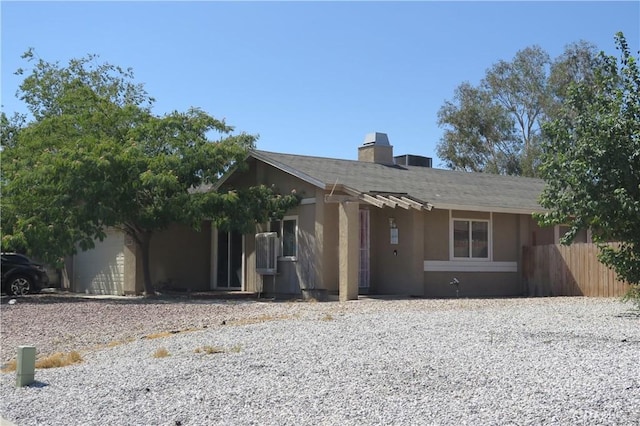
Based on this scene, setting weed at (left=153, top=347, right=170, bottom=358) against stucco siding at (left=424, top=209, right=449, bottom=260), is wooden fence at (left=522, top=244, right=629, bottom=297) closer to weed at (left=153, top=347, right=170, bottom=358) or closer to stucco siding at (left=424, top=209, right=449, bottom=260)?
stucco siding at (left=424, top=209, right=449, bottom=260)

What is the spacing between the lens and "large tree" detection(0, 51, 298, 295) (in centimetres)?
1989

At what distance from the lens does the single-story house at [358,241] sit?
20.3 m

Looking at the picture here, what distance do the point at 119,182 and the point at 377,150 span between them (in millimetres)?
9178

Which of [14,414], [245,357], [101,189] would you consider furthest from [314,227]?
[14,414]

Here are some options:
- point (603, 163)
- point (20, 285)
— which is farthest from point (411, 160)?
point (603, 163)

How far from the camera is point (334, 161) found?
24.0m

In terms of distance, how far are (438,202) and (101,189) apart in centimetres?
841

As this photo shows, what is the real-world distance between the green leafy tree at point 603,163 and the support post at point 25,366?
A: 9175 mm

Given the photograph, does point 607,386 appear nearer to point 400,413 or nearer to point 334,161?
point 400,413

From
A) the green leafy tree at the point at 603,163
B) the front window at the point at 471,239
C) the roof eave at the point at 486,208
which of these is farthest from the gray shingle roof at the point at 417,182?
the green leafy tree at the point at 603,163

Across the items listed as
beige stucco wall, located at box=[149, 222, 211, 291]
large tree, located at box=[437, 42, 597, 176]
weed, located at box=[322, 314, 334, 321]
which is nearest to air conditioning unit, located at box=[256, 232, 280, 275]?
beige stucco wall, located at box=[149, 222, 211, 291]

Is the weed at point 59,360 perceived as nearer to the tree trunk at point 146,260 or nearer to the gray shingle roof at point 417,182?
the gray shingle roof at point 417,182

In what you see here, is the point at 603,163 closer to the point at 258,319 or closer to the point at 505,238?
the point at 258,319

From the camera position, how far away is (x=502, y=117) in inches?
1783
